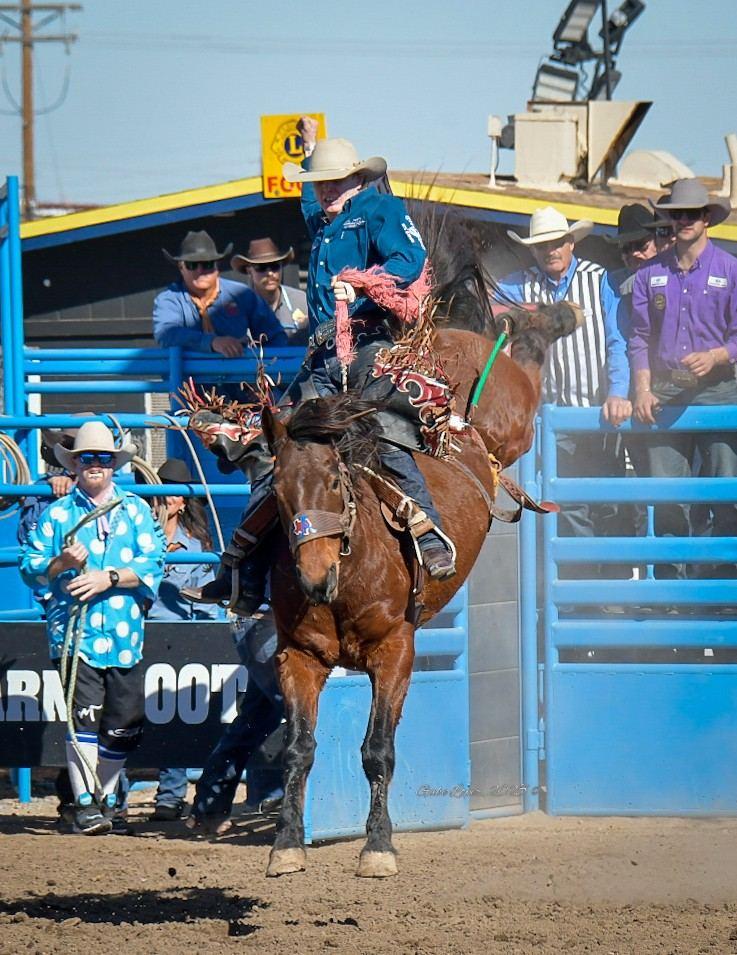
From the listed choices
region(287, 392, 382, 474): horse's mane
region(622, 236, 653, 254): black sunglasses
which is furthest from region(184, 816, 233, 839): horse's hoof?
region(622, 236, 653, 254): black sunglasses

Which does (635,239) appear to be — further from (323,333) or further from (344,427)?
(344,427)

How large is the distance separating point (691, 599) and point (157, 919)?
3516 millimetres

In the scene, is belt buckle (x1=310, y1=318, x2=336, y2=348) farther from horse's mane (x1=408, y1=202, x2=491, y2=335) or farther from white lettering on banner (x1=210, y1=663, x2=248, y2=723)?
white lettering on banner (x1=210, y1=663, x2=248, y2=723)

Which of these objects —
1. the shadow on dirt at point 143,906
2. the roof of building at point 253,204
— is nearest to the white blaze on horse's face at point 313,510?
the shadow on dirt at point 143,906

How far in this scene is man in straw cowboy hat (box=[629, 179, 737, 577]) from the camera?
24.5 ft

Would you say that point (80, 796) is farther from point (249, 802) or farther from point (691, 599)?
point (691, 599)

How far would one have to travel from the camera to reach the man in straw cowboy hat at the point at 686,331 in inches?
294

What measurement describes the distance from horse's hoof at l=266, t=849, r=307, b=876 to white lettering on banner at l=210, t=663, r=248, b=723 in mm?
2554

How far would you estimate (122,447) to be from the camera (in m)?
6.95

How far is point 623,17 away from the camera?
19094 millimetres

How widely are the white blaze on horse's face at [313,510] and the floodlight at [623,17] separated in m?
15.6

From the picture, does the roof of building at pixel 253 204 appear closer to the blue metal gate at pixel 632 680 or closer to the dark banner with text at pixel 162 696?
the blue metal gate at pixel 632 680

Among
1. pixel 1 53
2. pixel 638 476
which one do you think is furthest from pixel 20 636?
pixel 1 53

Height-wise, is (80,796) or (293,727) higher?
(293,727)
